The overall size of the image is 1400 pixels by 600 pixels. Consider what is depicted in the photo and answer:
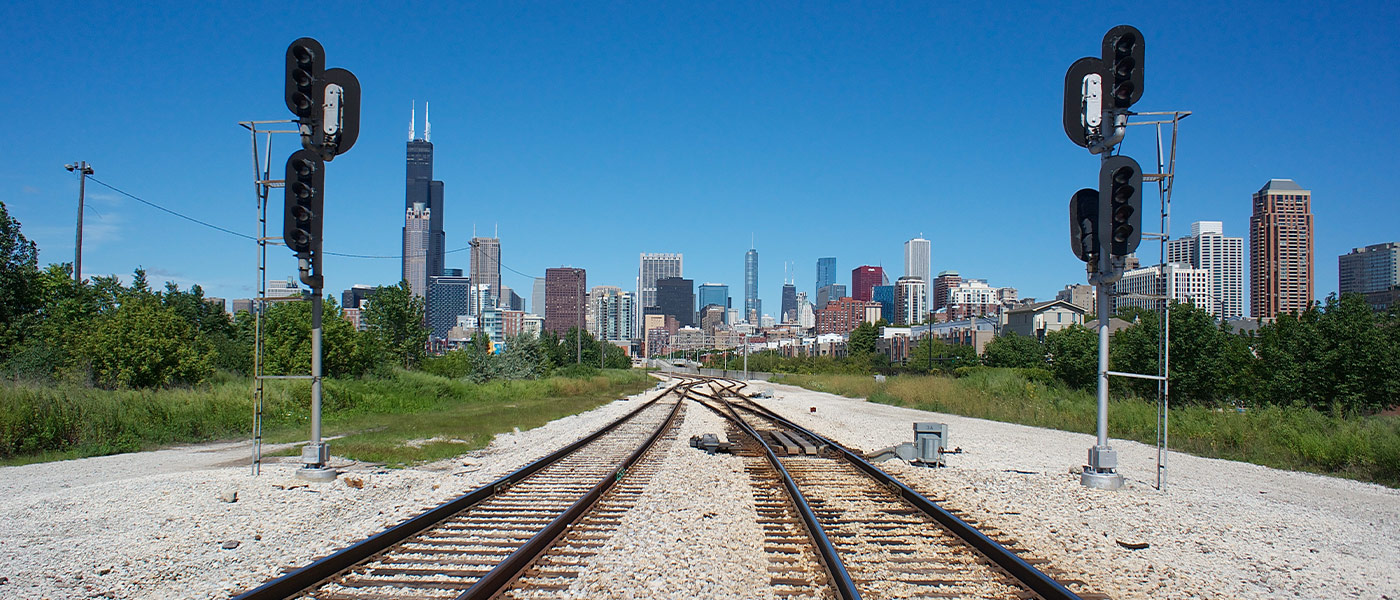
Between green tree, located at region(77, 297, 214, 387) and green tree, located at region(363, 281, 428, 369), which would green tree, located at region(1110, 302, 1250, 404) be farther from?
green tree, located at region(363, 281, 428, 369)

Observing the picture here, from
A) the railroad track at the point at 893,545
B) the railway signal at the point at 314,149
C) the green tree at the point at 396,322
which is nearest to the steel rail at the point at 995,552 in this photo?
the railroad track at the point at 893,545

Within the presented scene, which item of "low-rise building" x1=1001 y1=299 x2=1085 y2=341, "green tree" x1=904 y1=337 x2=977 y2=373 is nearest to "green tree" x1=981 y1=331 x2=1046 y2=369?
"green tree" x1=904 y1=337 x2=977 y2=373

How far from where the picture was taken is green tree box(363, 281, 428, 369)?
56.1 metres

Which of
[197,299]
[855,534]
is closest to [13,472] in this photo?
[855,534]

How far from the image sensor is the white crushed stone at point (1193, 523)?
21.6 ft

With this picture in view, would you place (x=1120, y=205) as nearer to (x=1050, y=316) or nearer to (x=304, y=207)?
(x=304, y=207)

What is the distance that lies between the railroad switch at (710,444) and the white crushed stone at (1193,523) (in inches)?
141

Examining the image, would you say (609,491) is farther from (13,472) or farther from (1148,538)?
(13,472)

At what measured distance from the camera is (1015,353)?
80875mm

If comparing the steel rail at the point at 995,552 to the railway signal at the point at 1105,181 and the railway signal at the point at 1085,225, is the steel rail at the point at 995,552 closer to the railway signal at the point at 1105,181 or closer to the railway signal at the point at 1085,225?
the railway signal at the point at 1105,181

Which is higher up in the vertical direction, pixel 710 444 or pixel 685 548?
pixel 685 548

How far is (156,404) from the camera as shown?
2097 centimetres

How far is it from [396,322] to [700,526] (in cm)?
5368

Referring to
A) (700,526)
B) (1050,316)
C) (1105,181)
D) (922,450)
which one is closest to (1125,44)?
(1105,181)
